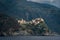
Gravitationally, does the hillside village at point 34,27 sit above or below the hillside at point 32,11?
below

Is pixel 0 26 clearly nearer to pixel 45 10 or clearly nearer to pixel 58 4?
pixel 45 10

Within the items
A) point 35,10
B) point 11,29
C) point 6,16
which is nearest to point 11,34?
point 11,29

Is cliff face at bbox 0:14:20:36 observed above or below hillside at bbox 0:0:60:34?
below

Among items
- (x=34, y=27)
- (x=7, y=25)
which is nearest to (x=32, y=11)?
(x=34, y=27)

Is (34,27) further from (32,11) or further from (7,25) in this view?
(7,25)

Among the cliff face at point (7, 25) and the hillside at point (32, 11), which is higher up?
the hillside at point (32, 11)

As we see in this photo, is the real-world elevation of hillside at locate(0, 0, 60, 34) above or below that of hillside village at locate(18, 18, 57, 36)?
above

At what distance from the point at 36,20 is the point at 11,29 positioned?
2.20ft

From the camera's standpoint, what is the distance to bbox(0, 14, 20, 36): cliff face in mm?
5188

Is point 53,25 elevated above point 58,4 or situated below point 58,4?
below

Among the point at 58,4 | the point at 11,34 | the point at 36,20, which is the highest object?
the point at 58,4

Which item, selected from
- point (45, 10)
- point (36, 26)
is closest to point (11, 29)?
point (36, 26)

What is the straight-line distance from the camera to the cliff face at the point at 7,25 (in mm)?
5188

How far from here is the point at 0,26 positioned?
17.1ft
